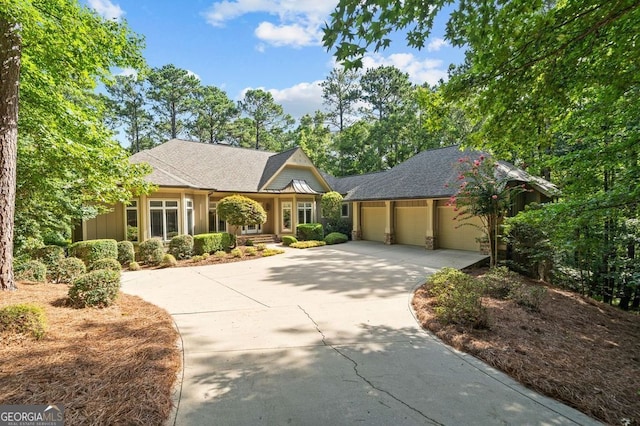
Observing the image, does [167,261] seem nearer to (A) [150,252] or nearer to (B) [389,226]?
(A) [150,252]

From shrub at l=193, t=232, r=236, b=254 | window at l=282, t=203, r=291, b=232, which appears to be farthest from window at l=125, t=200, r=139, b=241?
window at l=282, t=203, r=291, b=232

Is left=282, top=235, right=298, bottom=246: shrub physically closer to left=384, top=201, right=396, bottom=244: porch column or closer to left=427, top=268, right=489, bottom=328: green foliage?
left=384, top=201, right=396, bottom=244: porch column

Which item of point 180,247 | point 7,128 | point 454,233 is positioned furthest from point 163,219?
point 454,233

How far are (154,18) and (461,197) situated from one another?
35.5 feet

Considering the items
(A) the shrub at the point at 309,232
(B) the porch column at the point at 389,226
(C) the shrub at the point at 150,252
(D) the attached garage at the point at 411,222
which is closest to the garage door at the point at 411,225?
(D) the attached garage at the point at 411,222

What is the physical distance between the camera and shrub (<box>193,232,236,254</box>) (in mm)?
12859

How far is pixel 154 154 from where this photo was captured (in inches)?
644

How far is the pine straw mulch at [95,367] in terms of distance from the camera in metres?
2.56

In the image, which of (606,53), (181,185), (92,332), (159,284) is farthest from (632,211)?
(181,185)

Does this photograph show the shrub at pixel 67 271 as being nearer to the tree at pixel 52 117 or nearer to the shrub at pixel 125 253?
the tree at pixel 52 117

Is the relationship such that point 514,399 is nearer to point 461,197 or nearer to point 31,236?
point 461,197

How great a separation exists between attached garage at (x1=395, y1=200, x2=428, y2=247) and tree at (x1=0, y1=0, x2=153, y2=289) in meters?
12.3

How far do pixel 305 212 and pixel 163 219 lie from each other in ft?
28.3

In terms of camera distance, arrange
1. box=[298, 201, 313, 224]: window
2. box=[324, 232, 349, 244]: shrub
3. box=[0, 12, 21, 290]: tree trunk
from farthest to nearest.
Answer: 1. box=[298, 201, 313, 224]: window
2. box=[324, 232, 349, 244]: shrub
3. box=[0, 12, 21, 290]: tree trunk
